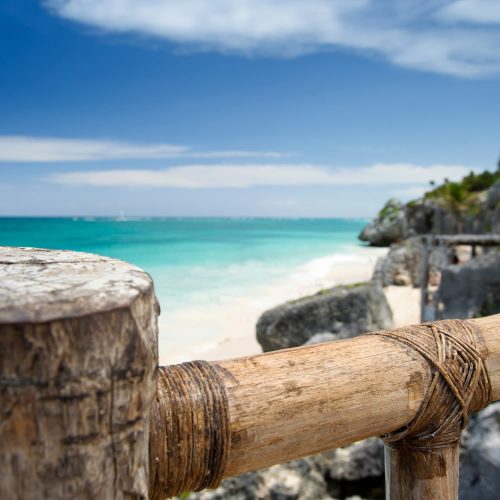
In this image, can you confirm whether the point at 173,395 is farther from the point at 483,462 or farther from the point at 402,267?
the point at 402,267

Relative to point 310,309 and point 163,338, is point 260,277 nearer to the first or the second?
point 163,338

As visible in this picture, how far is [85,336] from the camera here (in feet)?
2.14

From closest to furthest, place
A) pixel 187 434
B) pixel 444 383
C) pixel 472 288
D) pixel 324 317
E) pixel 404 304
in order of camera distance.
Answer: pixel 187 434
pixel 444 383
pixel 472 288
pixel 324 317
pixel 404 304

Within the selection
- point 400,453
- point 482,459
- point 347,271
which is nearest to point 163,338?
point 482,459

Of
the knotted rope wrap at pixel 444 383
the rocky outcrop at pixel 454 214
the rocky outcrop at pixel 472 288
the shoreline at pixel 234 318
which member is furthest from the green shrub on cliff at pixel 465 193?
the knotted rope wrap at pixel 444 383

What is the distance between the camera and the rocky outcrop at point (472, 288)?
7.96 meters

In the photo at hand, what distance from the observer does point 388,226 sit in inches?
1959

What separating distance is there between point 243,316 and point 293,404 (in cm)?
1524

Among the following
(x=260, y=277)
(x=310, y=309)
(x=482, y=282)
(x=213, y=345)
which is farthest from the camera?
(x=260, y=277)

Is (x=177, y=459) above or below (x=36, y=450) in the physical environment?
below

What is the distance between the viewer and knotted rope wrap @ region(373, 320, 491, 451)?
118 centimetres

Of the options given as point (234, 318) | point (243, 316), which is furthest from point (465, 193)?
point (234, 318)

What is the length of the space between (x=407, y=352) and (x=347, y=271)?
29606 mm

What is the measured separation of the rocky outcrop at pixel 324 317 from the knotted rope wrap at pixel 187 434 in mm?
7912
